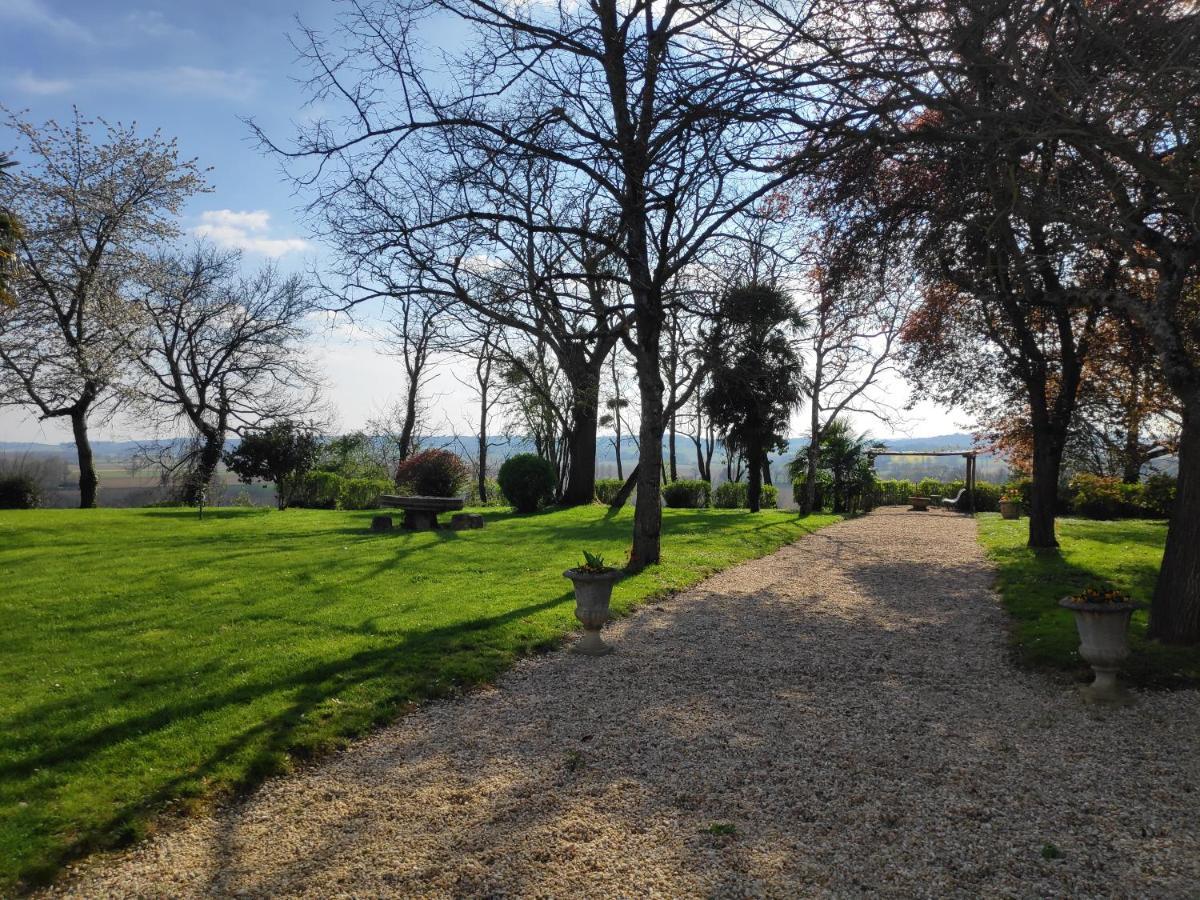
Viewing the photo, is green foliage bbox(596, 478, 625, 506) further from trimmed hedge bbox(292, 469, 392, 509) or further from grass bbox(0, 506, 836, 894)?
grass bbox(0, 506, 836, 894)

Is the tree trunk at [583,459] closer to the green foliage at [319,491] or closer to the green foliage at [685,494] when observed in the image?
the green foliage at [685,494]

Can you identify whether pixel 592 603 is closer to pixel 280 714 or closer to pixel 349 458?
pixel 280 714

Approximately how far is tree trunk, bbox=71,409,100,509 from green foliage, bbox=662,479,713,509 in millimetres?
18020

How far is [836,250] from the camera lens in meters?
7.49

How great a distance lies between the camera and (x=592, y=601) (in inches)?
260

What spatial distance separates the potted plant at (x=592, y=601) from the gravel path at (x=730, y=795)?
28cm

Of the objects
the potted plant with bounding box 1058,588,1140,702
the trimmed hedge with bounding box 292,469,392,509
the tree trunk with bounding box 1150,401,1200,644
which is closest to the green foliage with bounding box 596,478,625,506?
the trimmed hedge with bounding box 292,469,392,509

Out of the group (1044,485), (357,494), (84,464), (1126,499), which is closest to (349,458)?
(357,494)

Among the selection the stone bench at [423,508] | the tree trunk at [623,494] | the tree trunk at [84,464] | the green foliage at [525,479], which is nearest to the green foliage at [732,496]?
the tree trunk at [623,494]

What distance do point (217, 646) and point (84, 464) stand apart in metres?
19.0

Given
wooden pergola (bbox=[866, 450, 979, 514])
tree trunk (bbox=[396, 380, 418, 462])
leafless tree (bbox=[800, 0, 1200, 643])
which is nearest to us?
leafless tree (bbox=[800, 0, 1200, 643])

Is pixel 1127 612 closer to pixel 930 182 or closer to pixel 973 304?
pixel 930 182

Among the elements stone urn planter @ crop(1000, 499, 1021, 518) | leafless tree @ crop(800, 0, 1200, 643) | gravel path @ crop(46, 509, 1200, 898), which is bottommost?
gravel path @ crop(46, 509, 1200, 898)

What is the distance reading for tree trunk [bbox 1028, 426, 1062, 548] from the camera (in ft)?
40.1
